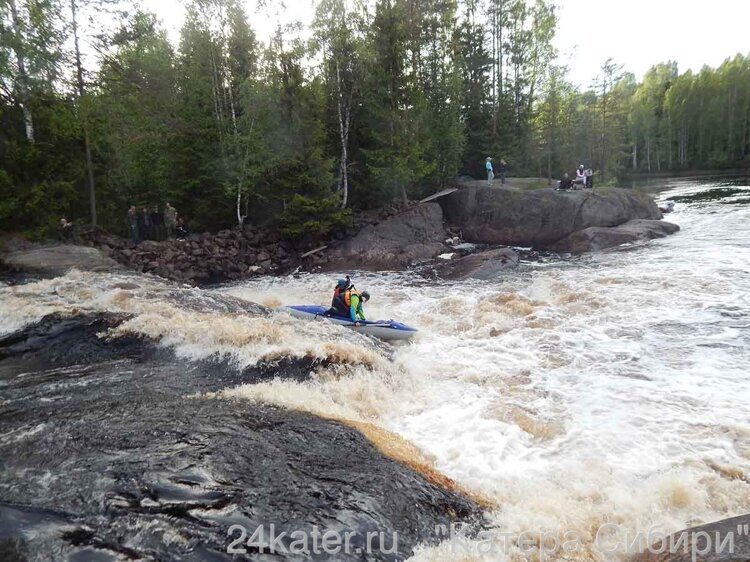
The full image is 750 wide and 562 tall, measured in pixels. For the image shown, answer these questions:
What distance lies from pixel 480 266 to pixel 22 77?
17750 mm

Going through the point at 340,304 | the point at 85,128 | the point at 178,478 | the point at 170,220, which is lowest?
the point at 178,478

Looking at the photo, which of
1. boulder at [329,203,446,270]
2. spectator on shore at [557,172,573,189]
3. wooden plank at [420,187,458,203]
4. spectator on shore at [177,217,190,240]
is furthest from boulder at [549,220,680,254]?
spectator on shore at [177,217,190,240]

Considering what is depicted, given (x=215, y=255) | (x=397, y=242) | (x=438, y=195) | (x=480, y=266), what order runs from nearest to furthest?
(x=480, y=266) → (x=215, y=255) → (x=397, y=242) → (x=438, y=195)

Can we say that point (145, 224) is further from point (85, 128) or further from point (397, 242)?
point (397, 242)

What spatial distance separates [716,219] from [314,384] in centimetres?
2389

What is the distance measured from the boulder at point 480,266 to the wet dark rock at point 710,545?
1203 cm

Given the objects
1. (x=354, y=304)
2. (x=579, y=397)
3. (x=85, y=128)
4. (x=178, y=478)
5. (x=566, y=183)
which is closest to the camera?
(x=178, y=478)

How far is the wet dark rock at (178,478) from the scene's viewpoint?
327 centimetres

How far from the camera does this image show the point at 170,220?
19.7 m

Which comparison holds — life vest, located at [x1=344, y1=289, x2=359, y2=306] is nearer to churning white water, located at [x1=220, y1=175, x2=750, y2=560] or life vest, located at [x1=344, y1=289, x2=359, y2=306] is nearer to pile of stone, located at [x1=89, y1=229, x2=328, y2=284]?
churning white water, located at [x1=220, y1=175, x2=750, y2=560]

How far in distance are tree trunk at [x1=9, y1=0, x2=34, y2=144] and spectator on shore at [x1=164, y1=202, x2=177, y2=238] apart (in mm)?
5260

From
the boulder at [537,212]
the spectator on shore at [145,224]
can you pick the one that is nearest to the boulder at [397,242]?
the boulder at [537,212]

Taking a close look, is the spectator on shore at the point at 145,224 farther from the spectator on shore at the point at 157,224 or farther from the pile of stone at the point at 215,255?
the pile of stone at the point at 215,255

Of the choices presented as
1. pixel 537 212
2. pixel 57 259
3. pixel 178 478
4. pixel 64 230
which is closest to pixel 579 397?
pixel 178 478
